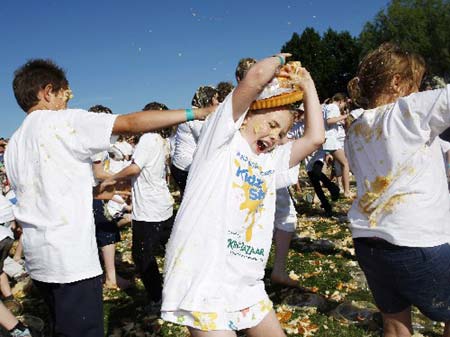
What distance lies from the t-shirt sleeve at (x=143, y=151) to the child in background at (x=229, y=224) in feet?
8.71

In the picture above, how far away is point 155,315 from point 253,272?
2897mm

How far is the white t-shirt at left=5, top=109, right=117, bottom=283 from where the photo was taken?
2438mm

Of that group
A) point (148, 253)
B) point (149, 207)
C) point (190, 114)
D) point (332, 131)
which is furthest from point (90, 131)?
point (332, 131)

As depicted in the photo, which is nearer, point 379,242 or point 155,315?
point 379,242

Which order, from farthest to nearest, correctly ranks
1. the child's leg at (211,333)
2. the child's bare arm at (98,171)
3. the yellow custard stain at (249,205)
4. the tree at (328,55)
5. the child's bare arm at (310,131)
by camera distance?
the tree at (328,55), the child's bare arm at (98,171), the child's bare arm at (310,131), the yellow custard stain at (249,205), the child's leg at (211,333)

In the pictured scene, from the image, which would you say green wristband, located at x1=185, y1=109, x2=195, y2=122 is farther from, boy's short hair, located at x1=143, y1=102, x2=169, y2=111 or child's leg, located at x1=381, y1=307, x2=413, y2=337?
boy's short hair, located at x1=143, y1=102, x2=169, y2=111

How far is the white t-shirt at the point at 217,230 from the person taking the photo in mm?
1907

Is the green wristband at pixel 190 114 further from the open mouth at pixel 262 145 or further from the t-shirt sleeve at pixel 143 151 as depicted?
the t-shirt sleeve at pixel 143 151

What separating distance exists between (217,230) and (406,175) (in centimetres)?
107

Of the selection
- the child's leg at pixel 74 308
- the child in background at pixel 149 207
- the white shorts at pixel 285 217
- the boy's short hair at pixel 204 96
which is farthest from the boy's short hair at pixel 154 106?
the child's leg at pixel 74 308

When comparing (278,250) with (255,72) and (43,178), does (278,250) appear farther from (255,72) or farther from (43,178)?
(255,72)

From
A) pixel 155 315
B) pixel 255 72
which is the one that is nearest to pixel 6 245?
pixel 155 315

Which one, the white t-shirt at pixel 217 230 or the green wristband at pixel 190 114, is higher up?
the green wristband at pixel 190 114

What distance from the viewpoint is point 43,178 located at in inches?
97.0
